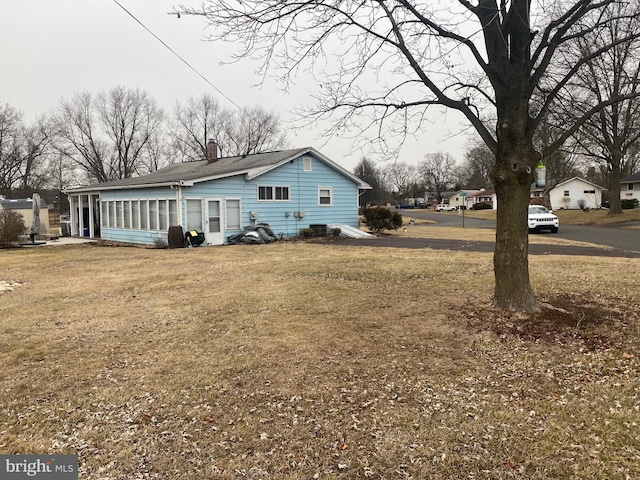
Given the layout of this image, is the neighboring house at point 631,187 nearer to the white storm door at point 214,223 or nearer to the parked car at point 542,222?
the parked car at point 542,222

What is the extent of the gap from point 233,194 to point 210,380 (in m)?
14.6

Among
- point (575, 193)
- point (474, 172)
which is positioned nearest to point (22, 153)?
point (575, 193)

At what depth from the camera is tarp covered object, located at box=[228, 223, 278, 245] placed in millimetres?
17373

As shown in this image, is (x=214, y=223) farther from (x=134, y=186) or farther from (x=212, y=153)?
(x=212, y=153)

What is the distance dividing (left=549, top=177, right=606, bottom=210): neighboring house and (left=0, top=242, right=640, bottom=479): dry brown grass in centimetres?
5223

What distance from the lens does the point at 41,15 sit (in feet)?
29.3

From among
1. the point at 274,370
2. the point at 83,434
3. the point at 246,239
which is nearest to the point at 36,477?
the point at 83,434

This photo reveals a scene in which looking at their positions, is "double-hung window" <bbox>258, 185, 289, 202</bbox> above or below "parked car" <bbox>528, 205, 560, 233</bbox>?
above

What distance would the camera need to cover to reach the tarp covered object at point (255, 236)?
57.0 ft

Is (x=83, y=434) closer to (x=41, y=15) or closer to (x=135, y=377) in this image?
(x=135, y=377)

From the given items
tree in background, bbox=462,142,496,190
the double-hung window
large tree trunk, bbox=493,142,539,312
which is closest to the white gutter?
the double-hung window

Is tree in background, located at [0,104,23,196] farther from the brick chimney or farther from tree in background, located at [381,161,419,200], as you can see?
tree in background, located at [381,161,419,200]

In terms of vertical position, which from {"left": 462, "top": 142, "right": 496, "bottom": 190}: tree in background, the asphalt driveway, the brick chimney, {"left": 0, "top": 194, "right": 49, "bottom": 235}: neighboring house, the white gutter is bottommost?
the asphalt driveway

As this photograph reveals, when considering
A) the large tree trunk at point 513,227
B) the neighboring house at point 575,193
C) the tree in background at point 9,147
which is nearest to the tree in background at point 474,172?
the neighboring house at point 575,193
